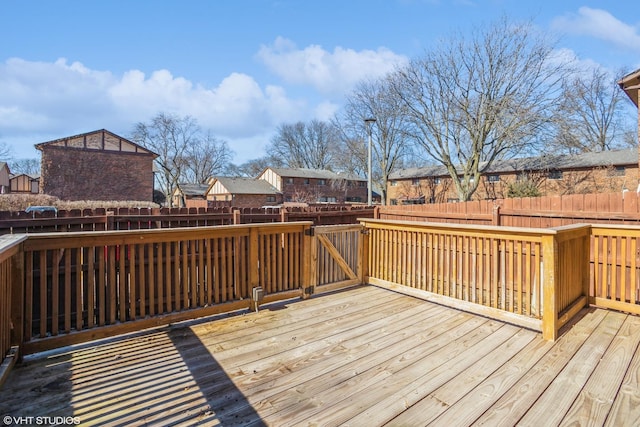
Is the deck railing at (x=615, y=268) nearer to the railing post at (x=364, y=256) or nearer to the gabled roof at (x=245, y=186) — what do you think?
the railing post at (x=364, y=256)

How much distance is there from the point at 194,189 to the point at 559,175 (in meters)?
38.2

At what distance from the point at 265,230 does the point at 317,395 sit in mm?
2215

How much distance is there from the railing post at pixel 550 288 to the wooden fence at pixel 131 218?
5382mm

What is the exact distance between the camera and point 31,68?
90.0 feet

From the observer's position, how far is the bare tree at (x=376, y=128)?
81.0ft

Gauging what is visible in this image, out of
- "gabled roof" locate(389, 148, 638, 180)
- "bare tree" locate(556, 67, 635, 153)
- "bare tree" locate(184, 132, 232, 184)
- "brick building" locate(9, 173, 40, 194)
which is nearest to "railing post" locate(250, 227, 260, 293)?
"gabled roof" locate(389, 148, 638, 180)

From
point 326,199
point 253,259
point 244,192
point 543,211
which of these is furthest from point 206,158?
point 253,259

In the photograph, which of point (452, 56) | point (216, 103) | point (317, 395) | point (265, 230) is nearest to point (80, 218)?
point (265, 230)

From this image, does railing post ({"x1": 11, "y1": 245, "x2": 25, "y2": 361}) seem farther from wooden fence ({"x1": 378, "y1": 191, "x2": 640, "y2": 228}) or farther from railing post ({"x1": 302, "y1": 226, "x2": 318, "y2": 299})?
wooden fence ({"x1": 378, "y1": 191, "x2": 640, "y2": 228})

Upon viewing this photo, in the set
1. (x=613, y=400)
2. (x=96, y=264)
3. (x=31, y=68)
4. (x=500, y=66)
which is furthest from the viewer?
(x=31, y=68)

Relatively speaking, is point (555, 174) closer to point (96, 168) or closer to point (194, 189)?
point (96, 168)

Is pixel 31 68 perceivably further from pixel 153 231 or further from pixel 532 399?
pixel 532 399

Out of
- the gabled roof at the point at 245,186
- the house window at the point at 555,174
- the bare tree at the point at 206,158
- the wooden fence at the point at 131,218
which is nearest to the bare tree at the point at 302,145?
the bare tree at the point at 206,158

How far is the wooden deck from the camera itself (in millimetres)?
1997
